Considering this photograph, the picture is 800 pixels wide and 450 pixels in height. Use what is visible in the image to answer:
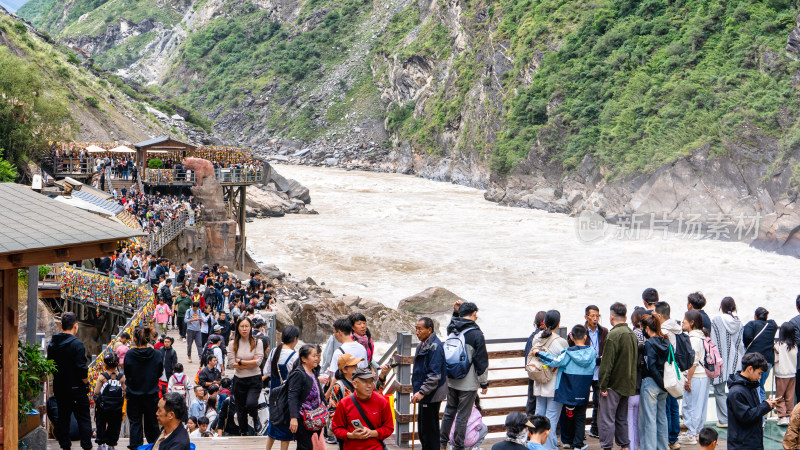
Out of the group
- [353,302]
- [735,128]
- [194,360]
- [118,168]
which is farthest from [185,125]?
[194,360]

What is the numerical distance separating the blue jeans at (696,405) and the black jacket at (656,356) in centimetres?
90

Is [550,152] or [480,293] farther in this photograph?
[550,152]

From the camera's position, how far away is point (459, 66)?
273 ft

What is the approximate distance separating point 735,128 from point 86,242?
44509mm

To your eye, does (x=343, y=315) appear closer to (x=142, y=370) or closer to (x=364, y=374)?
(x=142, y=370)

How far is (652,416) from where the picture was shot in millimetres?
7875

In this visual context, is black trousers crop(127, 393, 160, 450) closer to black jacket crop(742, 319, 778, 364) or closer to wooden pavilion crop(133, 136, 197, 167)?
black jacket crop(742, 319, 778, 364)

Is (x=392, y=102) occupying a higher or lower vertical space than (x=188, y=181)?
higher

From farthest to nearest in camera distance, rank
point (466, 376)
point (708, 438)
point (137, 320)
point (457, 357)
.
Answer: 1. point (137, 320)
2. point (466, 376)
3. point (457, 357)
4. point (708, 438)

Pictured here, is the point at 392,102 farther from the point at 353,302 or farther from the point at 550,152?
the point at 353,302

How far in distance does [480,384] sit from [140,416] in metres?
3.34

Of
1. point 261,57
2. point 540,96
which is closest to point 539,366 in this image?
point 540,96

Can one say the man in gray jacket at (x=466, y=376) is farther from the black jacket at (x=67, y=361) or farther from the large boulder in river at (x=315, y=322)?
the large boulder in river at (x=315, y=322)

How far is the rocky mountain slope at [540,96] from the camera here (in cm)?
4472
